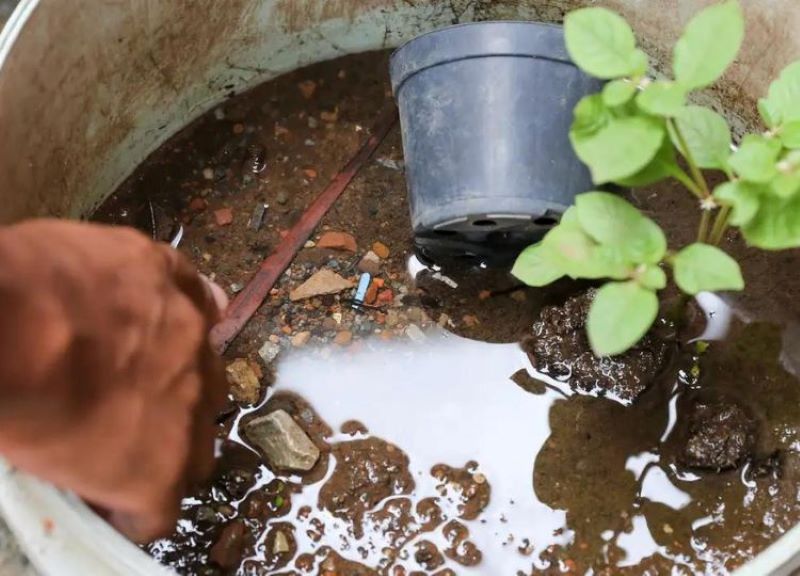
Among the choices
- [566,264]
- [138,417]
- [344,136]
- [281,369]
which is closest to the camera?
[138,417]

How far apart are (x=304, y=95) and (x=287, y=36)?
0.10 meters

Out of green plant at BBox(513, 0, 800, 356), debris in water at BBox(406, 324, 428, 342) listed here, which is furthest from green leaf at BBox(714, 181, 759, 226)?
debris in water at BBox(406, 324, 428, 342)

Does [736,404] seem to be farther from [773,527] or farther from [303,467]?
[303,467]

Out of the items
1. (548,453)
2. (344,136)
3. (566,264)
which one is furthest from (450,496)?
(344,136)

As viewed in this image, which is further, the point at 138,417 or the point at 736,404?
the point at 736,404

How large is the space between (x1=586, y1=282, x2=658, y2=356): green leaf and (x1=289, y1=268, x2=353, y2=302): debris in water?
1.69 feet

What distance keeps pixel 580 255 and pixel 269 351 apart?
0.53m

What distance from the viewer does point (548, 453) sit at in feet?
4.04

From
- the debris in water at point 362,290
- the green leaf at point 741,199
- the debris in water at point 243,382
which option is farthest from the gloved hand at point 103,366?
the green leaf at point 741,199

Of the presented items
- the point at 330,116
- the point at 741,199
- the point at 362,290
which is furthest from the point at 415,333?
the point at 741,199

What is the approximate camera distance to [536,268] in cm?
106

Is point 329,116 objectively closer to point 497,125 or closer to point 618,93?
point 497,125

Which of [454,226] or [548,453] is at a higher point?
[454,226]

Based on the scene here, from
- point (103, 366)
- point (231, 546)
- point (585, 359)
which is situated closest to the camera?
point (103, 366)
